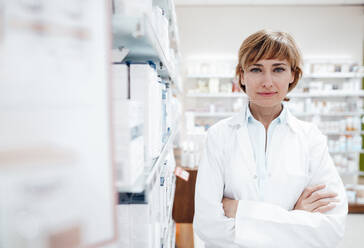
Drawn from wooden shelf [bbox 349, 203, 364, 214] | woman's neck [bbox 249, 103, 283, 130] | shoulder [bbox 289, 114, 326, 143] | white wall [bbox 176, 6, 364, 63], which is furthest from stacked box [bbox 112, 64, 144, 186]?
wooden shelf [bbox 349, 203, 364, 214]

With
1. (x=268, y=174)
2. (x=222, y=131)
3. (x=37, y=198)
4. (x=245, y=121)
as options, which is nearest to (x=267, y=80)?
(x=245, y=121)

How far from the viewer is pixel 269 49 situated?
123cm

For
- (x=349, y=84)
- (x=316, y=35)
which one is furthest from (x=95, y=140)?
(x=316, y=35)

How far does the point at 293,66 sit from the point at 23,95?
1.30 meters

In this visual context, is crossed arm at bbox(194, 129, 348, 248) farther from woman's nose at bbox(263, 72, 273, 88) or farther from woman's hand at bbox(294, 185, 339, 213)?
woman's nose at bbox(263, 72, 273, 88)

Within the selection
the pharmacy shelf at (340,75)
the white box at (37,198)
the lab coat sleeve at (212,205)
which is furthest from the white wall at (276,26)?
the white box at (37,198)

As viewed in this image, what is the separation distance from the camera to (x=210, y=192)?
1281 millimetres

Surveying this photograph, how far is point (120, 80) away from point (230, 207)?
877mm

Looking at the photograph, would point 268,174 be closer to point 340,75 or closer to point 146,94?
point 146,94

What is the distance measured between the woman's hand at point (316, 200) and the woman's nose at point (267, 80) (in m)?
0.59

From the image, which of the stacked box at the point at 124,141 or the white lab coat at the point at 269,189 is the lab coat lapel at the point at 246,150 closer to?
the white lab coat at the point at 269,189

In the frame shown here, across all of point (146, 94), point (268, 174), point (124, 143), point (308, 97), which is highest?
point (308, 97)

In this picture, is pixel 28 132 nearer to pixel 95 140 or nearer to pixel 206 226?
pixel 95 140

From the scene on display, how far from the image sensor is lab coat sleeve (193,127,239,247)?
1.23 meters
